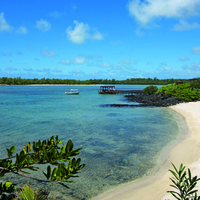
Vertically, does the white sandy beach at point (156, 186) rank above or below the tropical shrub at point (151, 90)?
below

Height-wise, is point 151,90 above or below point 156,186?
above

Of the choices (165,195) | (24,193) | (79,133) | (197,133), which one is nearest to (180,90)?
(197,133)

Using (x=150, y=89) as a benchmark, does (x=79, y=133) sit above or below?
below

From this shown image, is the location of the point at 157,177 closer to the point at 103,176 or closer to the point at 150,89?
the point at 103,176

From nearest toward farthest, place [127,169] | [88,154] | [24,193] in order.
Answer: [24,193] → [127,169] → [88,154]

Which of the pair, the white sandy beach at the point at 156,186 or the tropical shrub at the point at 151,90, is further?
the tropical shrub at the point at 151,90

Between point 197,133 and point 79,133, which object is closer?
point 197,133

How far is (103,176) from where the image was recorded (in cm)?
900

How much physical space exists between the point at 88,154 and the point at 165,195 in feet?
19.3

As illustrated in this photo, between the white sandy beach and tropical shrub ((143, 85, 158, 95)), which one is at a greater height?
tropical shrub ((143, 85, 158, 95))

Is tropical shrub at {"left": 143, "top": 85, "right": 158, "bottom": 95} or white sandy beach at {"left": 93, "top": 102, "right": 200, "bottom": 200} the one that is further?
tropical shrub at {"left": 143, "top": 85, "right": 158, "bottom": 95}

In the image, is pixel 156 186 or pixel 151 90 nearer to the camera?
pixel 156 186

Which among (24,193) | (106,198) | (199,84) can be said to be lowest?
(106,198)

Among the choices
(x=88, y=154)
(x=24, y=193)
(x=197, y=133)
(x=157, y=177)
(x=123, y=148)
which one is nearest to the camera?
(x=24, y=193)
